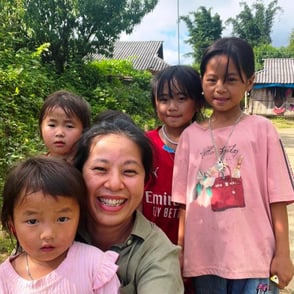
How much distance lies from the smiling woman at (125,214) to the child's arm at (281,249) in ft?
1.61

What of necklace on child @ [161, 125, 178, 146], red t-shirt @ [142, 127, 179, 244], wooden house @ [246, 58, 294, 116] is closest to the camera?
red t-shirt @ [142, 127, 179, 244]

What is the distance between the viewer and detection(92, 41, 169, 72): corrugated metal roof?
88.9 ft

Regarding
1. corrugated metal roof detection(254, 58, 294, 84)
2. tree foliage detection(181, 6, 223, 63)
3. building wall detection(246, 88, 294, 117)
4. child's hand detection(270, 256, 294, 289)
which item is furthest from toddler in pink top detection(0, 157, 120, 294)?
tree foliage detection(181, 6, 223, 63)

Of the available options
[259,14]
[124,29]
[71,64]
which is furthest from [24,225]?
[259,14]

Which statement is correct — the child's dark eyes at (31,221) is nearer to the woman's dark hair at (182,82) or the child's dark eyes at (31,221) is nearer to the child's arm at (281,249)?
the child's arm at (281,249)

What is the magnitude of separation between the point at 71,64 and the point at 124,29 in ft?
8.12

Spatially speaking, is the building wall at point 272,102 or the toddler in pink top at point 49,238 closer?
the toddler in pink top at point 49,238

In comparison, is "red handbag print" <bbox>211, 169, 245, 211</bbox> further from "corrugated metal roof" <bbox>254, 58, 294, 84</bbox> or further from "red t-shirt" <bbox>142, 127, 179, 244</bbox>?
"corrugated metal roof" <bbox>254, 58, 294, 84</bbox>

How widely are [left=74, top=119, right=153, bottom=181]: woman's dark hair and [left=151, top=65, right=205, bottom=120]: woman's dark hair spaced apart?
64 centimetres

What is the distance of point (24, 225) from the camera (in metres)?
1.28

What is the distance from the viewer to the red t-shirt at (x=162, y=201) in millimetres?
2037

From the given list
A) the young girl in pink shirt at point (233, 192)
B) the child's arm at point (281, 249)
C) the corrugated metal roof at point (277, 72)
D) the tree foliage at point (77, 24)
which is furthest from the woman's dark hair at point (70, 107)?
the corrugated metal roof at point (277, 72)

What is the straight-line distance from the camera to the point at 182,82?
6.89ft

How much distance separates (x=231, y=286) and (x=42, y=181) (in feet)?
3.14
